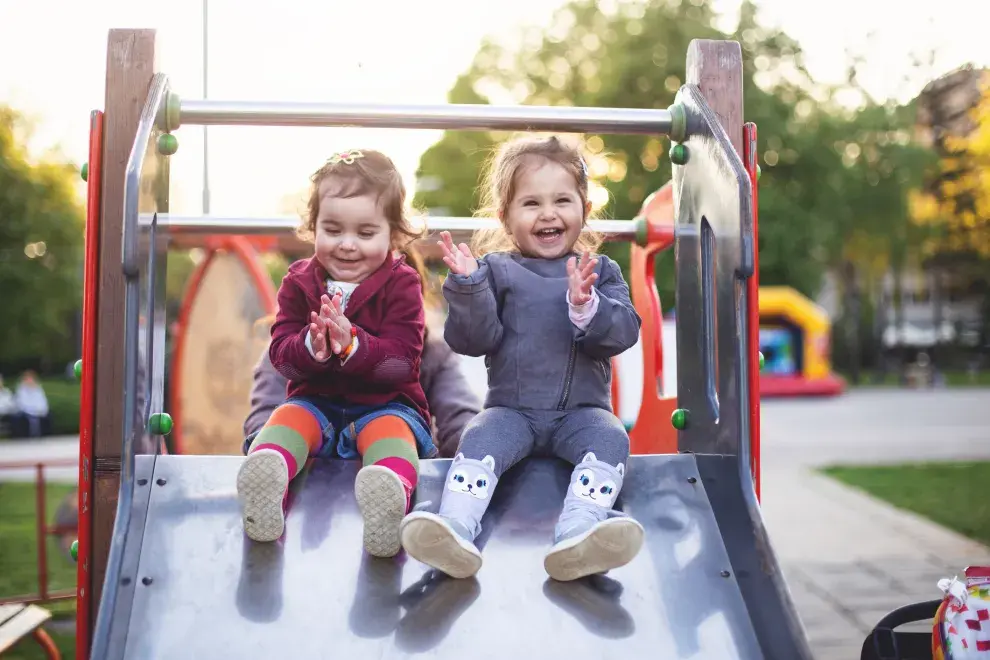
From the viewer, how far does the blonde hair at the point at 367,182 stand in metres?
2.38

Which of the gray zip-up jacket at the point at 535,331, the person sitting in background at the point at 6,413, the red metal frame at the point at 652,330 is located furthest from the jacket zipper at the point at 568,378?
the person sitting in background at the point at 6,413

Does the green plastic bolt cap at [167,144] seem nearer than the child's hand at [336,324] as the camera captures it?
No

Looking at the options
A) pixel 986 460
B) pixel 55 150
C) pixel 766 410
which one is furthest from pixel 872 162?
pixel 55 150

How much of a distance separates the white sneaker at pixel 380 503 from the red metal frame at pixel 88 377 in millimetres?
671

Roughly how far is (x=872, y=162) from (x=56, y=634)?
22.9 meters

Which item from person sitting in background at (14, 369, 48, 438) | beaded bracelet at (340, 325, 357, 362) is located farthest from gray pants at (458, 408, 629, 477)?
person sitting in background at (14, 369, 48, 438)

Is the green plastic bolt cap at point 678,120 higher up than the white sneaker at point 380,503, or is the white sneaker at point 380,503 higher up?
the green plastic bolt cap at point 678,120

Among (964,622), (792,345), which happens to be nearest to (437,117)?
(964,622)

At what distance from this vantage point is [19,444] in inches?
563

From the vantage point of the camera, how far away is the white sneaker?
200cm

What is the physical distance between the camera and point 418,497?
2.18 m

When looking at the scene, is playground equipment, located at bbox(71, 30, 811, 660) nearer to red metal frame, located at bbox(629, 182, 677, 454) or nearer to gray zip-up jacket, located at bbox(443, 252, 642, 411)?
gray zip-up jacket, located at bbox(443, 252, 642, 411)

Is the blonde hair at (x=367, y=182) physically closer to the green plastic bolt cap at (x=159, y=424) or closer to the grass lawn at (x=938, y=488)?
the green plastic bolt cap at (x=159, y=424)

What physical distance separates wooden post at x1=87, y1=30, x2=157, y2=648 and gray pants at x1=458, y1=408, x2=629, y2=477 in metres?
Result: 0.82
